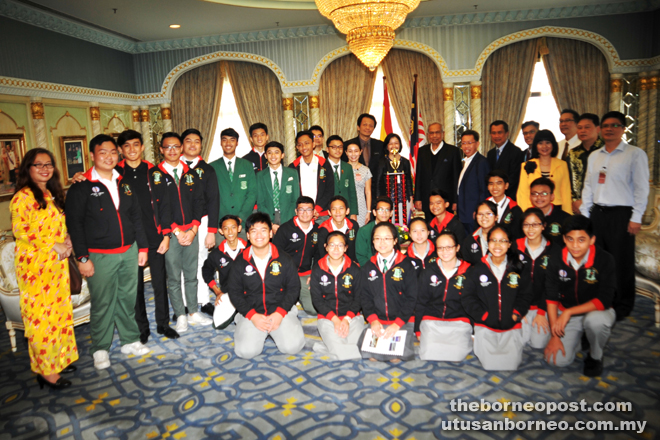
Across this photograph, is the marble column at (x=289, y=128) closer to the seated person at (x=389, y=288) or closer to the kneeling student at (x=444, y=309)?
the seated person at (x=389, y=288)

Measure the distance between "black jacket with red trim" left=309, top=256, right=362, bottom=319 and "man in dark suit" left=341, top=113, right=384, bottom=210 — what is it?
1881 millimetres

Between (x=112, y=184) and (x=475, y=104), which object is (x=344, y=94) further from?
(x=112, y=184)

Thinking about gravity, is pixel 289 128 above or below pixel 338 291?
above

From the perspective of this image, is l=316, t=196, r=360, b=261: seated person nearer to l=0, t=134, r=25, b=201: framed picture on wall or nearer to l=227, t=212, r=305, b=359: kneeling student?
l=227, t=212, r=305, b=359: kneeling student

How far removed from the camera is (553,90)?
7371mm

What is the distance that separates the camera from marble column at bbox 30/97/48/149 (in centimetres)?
619

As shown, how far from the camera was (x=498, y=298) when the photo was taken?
3.04 metres

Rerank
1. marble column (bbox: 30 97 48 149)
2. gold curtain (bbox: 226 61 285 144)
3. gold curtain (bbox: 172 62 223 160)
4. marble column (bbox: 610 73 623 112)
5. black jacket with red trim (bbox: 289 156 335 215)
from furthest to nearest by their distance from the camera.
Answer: gold curtain (bbox: 172 62 223 160) < gold curtain (bbox: 226 61 285 144) < marble column (bbox: 610 73 623 112) < marble column (bbox: 30 97 48 149) < black jacket with red trim (bbox: 289 156 335 215)

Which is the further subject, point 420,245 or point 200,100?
point 200,100

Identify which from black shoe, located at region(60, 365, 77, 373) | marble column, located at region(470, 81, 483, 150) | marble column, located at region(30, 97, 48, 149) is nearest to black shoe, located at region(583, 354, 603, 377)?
black shoe, located at region(60, 365, 77, 373)

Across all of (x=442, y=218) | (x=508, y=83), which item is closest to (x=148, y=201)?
(x=442, y=218)

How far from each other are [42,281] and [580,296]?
3710 millimetres

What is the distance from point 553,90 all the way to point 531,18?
1277 mm

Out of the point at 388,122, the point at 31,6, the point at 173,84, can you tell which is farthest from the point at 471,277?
the point at 173,84
